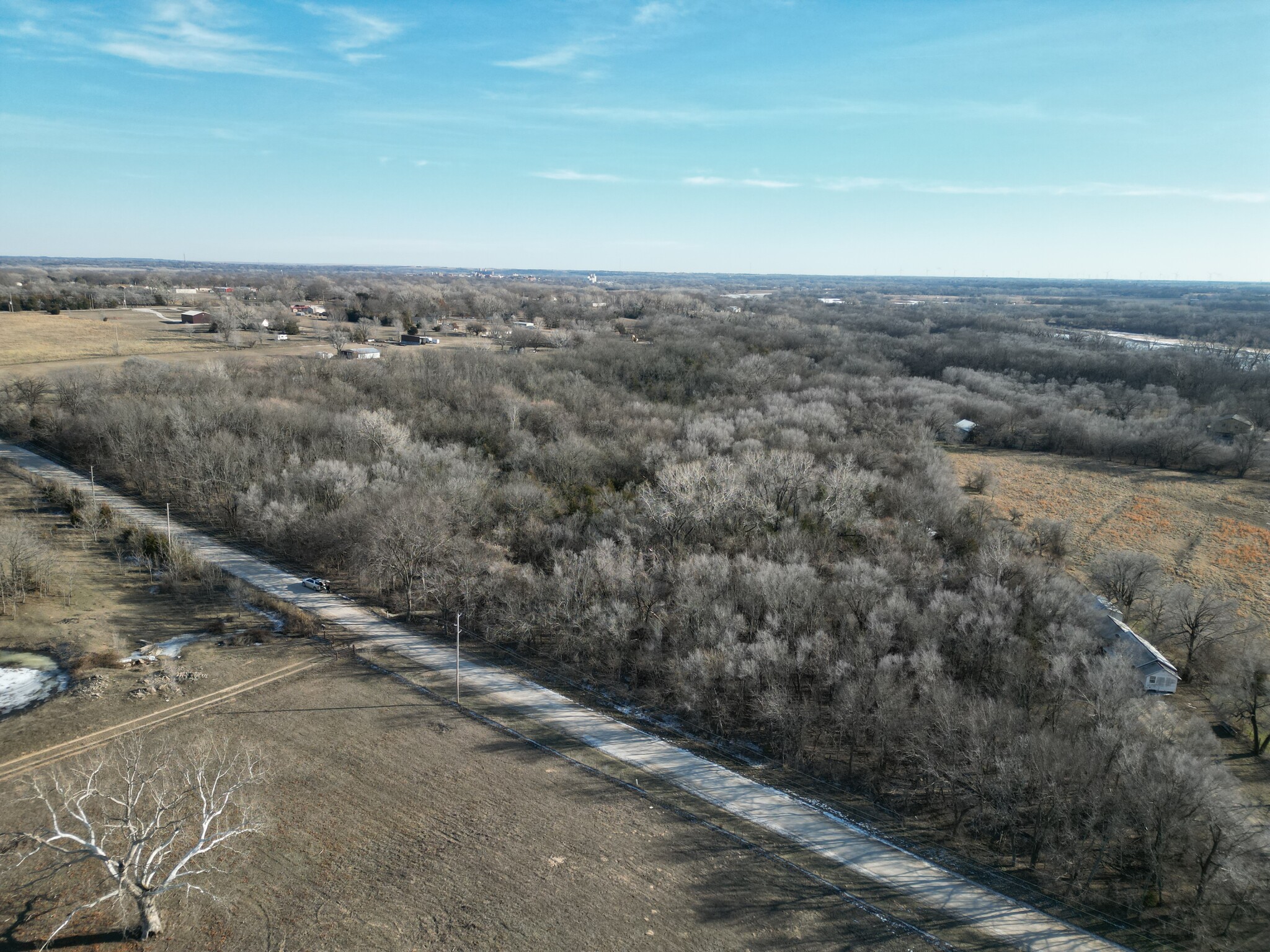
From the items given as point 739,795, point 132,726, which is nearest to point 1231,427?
point 739,795

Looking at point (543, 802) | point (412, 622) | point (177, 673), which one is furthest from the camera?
point (412, 622)

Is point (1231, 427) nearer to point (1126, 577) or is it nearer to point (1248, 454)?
point (1248, 454)

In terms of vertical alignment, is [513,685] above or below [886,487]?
below

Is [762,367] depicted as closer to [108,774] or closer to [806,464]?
[806,464]

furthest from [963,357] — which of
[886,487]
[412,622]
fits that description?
[412,622]

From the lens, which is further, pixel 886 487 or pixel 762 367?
pixel 762 367

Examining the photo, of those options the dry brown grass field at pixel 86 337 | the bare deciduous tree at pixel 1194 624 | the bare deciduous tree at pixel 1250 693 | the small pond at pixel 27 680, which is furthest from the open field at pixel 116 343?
the bare deciduous tree at pixel 1250 693
